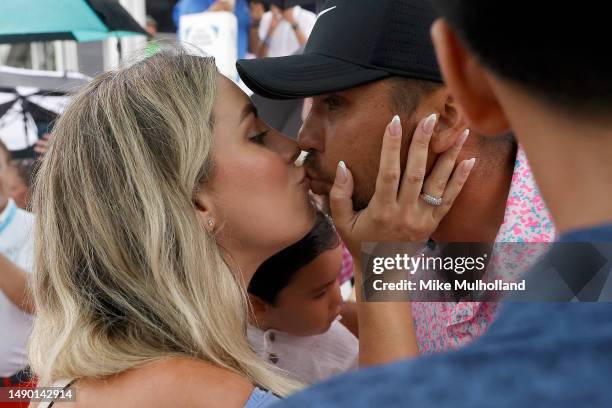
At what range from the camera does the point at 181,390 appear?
1.15 meters

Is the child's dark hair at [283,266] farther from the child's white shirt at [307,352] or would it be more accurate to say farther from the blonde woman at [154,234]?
the blonde woman at [154,234]

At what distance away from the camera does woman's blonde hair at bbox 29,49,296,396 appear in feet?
4.33

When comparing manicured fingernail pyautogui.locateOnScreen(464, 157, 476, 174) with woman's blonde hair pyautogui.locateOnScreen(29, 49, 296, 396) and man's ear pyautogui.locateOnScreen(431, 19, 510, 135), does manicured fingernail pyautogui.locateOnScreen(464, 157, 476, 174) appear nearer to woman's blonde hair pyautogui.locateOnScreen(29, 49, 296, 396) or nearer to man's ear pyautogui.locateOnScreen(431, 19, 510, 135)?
A: woman's blonde hair pyautogui.locateOnScreen(29, 49, 296, 396)

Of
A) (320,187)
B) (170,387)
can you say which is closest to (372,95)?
(320,187)

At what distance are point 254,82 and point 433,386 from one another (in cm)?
124

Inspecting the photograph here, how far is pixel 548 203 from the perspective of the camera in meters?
0.51

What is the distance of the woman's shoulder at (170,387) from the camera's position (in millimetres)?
1147

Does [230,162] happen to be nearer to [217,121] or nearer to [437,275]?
[217,121]

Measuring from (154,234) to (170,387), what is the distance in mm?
326

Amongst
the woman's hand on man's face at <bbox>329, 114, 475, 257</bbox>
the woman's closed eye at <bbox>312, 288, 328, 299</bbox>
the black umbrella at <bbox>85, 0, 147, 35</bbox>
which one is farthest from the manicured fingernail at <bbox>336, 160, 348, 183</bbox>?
the black umbrella at <bbox>85, 0, 147, 35</bbox>

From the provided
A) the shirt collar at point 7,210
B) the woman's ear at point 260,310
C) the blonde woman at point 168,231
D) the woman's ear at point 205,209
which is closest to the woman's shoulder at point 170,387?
the blonde woman at point 168,231

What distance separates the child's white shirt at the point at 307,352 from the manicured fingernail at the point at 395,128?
772 mm

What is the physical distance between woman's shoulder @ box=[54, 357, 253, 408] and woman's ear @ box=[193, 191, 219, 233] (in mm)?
340

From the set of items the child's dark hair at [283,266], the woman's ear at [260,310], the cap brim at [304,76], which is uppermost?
the cap brim at [304,76]
